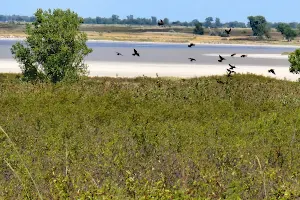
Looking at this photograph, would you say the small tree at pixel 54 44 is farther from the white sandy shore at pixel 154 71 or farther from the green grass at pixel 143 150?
the white sandy shore at pixel 154 71

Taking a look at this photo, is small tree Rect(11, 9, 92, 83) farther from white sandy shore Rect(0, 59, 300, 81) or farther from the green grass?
white sandy shore Rect(0, 59, 300, 81)

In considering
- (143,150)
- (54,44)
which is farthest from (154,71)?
(143,150)

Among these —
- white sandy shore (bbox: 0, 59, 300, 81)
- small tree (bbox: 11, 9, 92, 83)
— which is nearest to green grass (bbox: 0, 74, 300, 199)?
small tree (bbox: 11, 9, 92, 83)

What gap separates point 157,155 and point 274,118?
672 cm

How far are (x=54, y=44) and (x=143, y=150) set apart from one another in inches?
1170

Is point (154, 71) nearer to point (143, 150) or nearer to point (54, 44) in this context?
point (54, 44)

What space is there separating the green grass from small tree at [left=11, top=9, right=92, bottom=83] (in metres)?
17.2

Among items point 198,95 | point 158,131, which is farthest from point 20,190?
point 198,95

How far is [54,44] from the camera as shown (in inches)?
1636

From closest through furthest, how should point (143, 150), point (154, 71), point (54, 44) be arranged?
point (143, 150)
point (54, 44)
point (154, 71)

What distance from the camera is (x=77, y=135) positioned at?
14.4 meters

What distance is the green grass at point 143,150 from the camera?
8.91 meters

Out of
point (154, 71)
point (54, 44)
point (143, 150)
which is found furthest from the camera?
point (154, 71)

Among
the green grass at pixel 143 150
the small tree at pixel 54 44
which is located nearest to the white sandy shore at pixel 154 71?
the small tree at pixel 54 44
